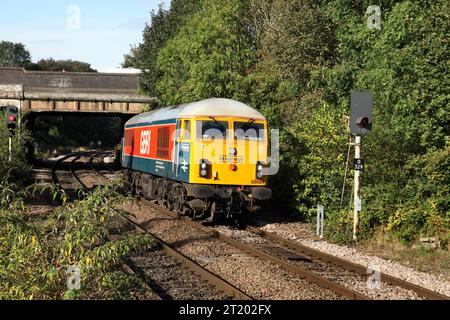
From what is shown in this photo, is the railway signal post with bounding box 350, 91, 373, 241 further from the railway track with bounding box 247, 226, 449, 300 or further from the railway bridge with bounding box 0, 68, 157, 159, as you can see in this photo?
the railway bridge with bounding box 0, 68, 157, 159

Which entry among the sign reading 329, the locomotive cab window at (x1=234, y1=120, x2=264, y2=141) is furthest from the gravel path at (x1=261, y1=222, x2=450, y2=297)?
the sign reading 329

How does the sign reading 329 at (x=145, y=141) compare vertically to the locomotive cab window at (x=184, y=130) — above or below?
below

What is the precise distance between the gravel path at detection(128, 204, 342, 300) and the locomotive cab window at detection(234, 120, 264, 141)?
9.39 ft

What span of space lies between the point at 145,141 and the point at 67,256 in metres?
14.6

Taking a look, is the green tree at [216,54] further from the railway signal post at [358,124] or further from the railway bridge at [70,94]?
the railway signal post at [358,124]

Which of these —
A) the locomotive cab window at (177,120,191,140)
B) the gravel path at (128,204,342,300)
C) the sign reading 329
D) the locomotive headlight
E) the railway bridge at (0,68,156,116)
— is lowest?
the gravel path at (128,204,342,300)

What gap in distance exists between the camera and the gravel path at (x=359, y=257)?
453 inches

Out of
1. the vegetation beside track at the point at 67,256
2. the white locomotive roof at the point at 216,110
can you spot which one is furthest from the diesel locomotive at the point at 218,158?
the vegetation beside track at the point at 67,256

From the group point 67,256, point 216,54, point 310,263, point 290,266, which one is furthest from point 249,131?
point 216,54

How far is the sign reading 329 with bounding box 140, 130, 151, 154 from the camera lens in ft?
72.9

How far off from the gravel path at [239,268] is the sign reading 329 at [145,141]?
508 cm

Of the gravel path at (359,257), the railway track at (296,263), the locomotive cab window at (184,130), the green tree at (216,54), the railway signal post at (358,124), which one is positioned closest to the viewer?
the railway track at (296,263)

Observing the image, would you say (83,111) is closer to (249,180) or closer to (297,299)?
(249,180)

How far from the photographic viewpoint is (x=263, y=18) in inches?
1423
